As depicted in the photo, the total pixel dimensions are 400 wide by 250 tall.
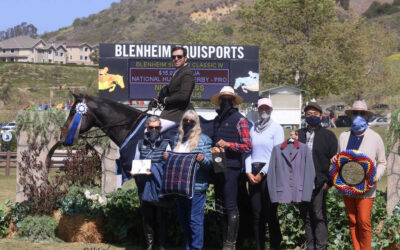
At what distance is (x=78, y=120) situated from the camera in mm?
7703

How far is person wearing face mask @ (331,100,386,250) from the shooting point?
6605 mm

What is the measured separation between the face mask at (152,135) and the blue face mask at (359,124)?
242cm

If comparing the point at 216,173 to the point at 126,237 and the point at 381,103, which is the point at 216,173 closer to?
the point at 126,237

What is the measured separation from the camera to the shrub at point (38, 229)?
861cm

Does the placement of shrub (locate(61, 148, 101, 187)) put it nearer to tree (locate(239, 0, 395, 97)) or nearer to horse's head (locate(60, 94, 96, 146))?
horse's head (locate(60, 94, 96, 146))

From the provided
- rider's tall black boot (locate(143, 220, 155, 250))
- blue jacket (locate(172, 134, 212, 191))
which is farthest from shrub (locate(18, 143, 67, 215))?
blue jacket (locate(172, 134, 212, 191))

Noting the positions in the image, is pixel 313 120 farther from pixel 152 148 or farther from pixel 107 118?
pixel 107 118

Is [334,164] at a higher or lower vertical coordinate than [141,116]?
lower

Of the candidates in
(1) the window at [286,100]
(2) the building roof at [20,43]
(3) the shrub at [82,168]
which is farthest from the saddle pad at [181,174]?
(2) the building roof at [20,43]

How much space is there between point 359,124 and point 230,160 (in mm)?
1632

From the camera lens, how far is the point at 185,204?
→ 274 inches

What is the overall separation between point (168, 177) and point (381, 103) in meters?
57.2

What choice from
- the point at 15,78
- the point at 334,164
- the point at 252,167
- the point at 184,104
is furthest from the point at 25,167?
the point at 15,78

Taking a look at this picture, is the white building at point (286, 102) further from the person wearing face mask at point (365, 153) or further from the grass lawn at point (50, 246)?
the person wearing face mask at point (365, 153)
